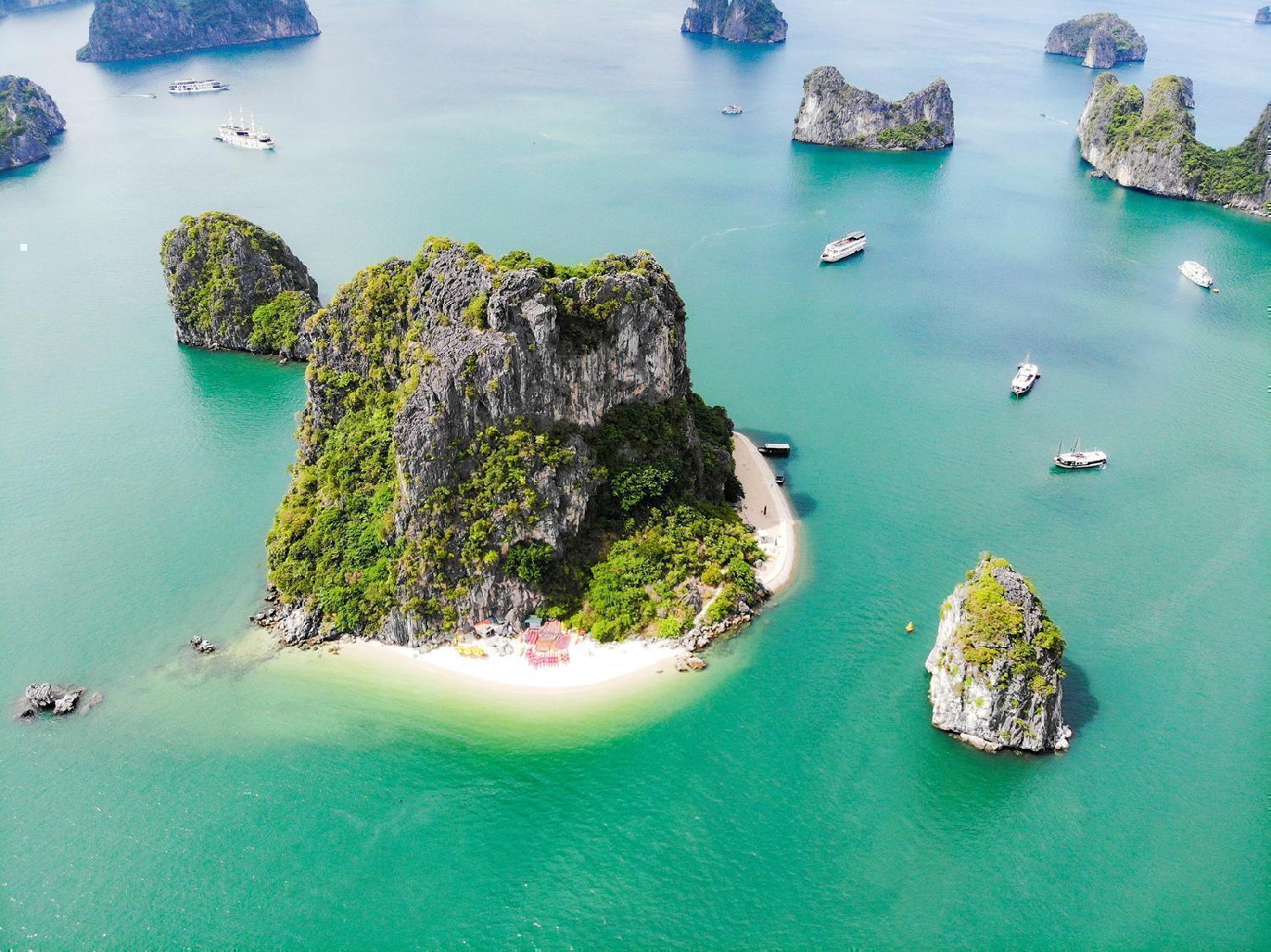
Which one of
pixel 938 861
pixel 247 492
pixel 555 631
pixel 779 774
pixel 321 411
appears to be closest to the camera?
pixel 938 861

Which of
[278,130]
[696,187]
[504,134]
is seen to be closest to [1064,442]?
[696,187]

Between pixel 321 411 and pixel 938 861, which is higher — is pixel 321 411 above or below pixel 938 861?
above

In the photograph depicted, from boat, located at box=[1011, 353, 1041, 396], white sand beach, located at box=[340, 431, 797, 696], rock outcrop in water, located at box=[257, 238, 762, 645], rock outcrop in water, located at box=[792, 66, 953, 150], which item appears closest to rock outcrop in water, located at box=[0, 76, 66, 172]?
rock outcrop in water, located at box=[257, 238, 762, 645]

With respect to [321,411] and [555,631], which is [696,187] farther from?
[555,631]

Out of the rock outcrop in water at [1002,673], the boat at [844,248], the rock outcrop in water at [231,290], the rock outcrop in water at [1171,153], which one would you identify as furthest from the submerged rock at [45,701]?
the rock outcrop in water at [1171,153]

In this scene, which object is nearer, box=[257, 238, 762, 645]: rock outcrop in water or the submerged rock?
the submerged rock

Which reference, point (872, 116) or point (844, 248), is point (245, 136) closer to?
point (844, 248)

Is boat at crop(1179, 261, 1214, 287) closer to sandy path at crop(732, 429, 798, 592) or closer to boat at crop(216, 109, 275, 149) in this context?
sandy path at crop(732, 429, 798, 592)
